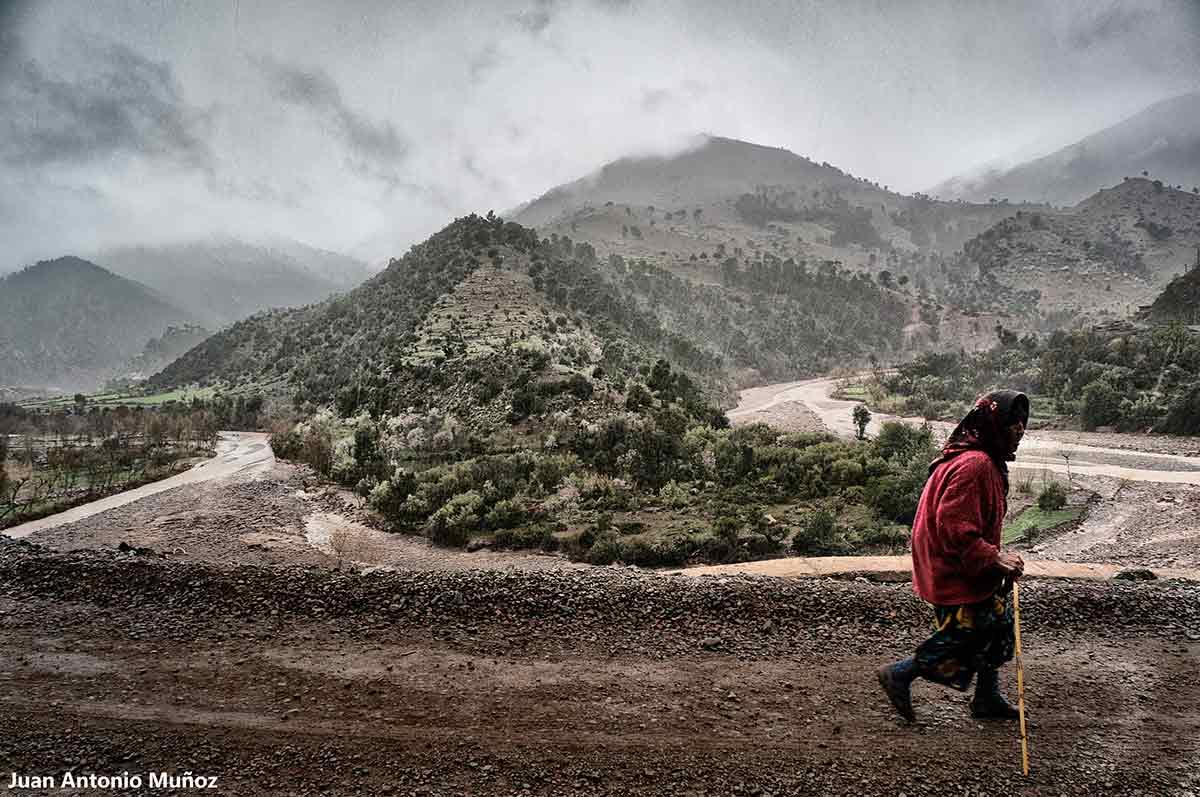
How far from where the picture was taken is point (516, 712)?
4152 mm

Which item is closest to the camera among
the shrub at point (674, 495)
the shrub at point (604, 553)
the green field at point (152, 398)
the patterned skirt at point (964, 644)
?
the patterned skirt at point (964, 644)

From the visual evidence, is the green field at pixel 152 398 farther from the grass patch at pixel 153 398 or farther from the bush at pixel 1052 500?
the bush at pixel 1052 500

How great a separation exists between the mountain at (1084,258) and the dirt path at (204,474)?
4200 inches

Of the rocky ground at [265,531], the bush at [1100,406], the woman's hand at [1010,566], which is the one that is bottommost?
the rocky ground at [265,531]

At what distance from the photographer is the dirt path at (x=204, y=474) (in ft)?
71.8

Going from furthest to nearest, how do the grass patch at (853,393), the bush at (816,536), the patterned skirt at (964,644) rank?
the grass patch at (853,393)
the bush at (816,536)
the patterned skirt at (964,644)

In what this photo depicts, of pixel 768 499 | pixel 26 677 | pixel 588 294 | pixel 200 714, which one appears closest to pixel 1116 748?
pixel 200 714

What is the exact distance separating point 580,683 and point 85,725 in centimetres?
351

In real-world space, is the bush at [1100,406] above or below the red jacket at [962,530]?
above

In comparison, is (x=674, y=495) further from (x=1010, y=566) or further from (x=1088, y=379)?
(x=1088, y=379)

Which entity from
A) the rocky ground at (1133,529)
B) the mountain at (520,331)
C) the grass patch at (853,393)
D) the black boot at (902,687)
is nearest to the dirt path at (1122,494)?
the rocky ground at (1133,529)

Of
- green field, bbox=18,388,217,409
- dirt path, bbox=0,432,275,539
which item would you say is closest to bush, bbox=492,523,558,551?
dirt path, bbox=0,432,275,539

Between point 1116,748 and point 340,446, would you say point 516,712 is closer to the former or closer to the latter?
point 1116,748

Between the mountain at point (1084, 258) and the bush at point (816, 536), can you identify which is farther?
the mountain at point (1084, 258)
